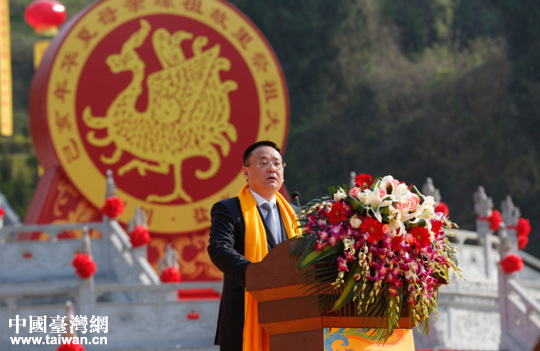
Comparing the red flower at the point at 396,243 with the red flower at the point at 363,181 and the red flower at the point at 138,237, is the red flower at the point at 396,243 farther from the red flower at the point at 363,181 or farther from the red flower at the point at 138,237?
the red flower at the point at 138,237

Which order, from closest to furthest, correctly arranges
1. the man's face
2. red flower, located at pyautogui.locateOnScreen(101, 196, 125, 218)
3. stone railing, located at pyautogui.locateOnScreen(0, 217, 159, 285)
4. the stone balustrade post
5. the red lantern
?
the man's face, stone railing, located at pyautogui.locateOnScreen(0, 217, 159, 285), red flower, located at pyautogui.locateOnScreen(101, 196, 125, 218), the stone balustrade post, the red lantern

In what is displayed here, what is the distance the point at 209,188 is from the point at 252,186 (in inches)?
336

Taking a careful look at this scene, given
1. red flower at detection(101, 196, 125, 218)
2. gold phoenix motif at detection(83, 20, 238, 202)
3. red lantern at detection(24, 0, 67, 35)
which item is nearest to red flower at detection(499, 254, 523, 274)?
red flower at detection(101, 196, 125, 218)

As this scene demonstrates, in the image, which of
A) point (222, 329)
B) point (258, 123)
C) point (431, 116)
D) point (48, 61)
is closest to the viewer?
point (222, 329)

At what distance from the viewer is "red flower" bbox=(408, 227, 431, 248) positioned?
295 centimetres

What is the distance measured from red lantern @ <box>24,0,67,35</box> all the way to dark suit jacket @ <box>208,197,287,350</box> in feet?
45.0

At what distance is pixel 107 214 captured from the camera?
10289 mm

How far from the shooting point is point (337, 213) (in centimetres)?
296

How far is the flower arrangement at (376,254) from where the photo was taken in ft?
9.31

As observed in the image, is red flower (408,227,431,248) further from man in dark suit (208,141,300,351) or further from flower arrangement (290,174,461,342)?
man in dark suit (208,141,300,351)

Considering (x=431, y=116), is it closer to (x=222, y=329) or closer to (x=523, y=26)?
(x=523, y=26)

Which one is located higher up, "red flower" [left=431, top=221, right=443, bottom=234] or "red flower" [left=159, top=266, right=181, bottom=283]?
"red flower" [left=159, top=266, right=181, bottom=283]

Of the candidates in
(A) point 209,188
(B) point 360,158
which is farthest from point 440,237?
(B) point 360,158

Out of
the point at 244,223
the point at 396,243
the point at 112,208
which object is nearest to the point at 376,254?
the point at 396,243
